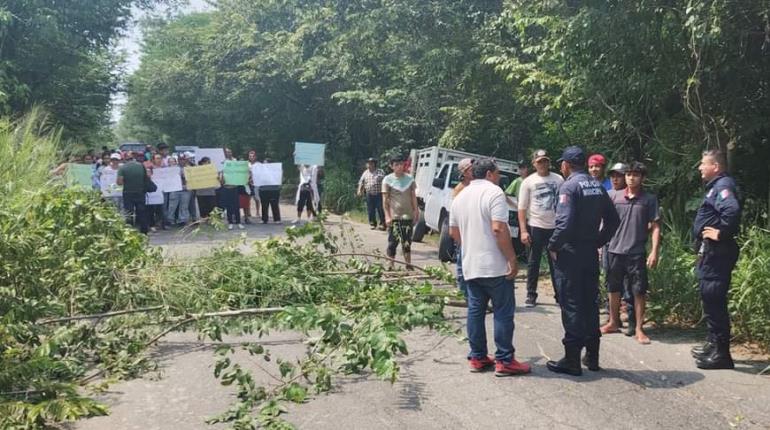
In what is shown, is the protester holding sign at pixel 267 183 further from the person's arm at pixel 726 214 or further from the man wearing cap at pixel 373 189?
the person's arm at pixel 726 214

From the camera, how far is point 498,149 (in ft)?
55.9

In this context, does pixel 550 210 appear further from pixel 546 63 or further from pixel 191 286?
pixel 191 286

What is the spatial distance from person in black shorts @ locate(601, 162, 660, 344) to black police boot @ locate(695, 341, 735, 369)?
0.84 m

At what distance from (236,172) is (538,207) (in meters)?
9.16

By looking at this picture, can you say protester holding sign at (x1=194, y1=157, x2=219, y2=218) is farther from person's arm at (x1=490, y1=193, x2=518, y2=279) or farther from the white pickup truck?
person's arm at (x1=490, y1=193, x2=518, y2=279)

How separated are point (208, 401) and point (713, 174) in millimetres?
4365

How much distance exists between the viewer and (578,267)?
577 cm

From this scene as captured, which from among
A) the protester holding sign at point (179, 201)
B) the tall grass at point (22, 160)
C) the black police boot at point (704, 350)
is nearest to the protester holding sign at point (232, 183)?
the protester holding sign at point (179, 201)

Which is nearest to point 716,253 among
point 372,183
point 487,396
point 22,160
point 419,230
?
point 487,396

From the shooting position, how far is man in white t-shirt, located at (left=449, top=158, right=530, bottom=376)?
5.66 m

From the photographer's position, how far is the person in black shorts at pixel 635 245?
22.3ft

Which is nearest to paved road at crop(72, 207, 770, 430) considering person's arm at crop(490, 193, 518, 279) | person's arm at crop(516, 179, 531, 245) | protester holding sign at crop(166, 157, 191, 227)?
person's arm at crop(490, 193, 518, 279)

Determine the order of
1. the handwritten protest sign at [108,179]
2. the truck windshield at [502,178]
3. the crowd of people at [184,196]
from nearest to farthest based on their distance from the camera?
the truck windshield at [502,178]
the handwritten protest sign at [108,179]
the crowd of people at [184,196]

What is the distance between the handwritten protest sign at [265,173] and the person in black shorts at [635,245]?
10.7m
